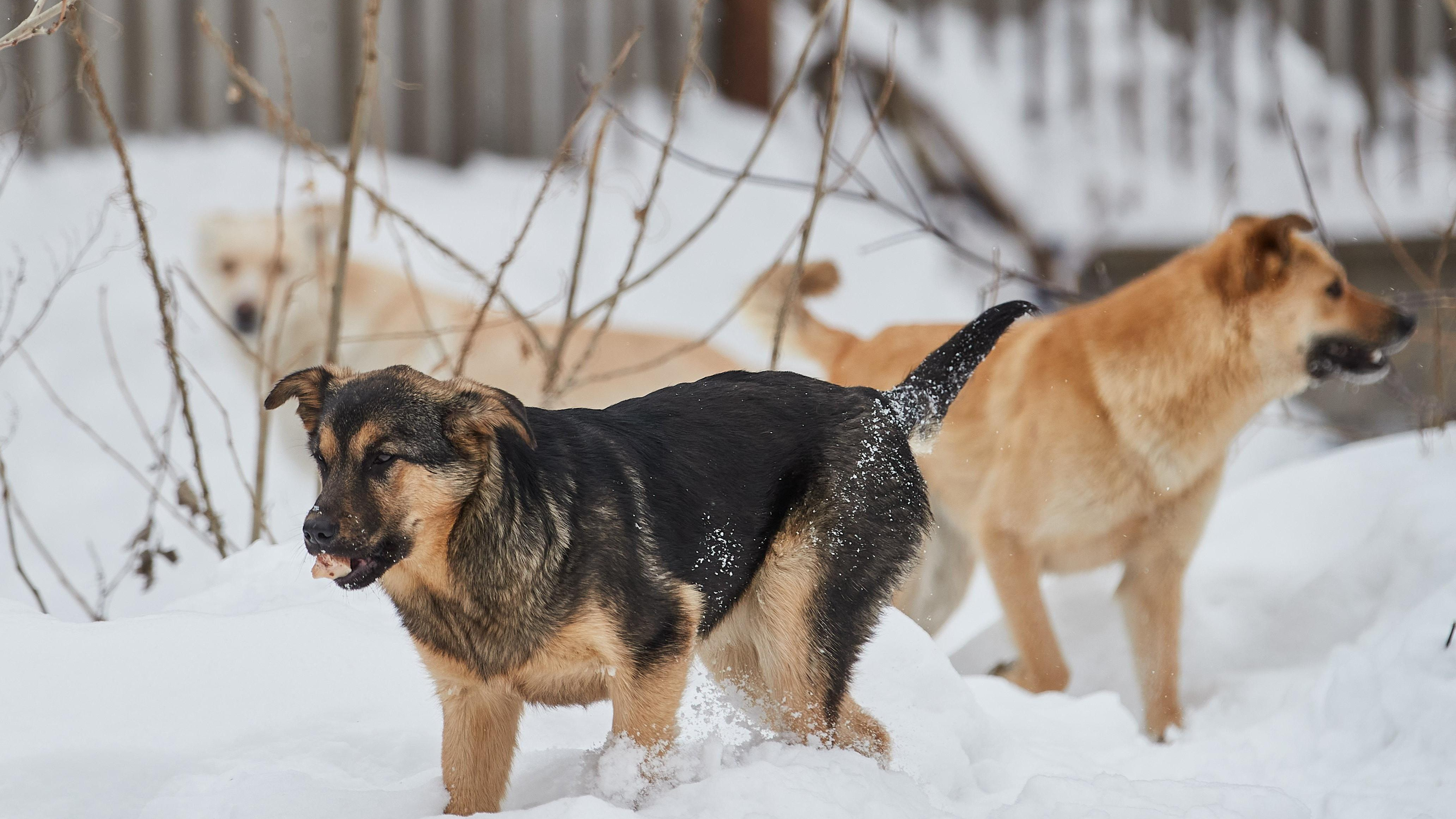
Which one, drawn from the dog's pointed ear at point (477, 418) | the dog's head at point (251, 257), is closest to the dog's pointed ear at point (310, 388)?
the dog's pointed ear at point (477, 418)

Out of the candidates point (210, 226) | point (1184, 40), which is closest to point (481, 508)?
point (210, 226)

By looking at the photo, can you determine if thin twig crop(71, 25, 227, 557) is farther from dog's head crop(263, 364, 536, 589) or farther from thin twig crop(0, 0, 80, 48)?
dog's head crop(263, 364, 536, 589)

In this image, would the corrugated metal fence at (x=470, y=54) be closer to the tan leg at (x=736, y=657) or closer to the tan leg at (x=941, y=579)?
the tan leg at (x=941, y=579)

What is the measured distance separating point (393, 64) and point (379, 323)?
296cm

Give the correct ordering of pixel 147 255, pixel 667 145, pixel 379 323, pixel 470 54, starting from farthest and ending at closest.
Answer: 1. pixel 470 54
2. pixel 379 323
3. pixel 667 145
4. pixel 147 255

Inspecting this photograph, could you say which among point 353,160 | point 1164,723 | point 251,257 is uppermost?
point 353,160

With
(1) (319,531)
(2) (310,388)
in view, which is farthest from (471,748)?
(2) (310,388)

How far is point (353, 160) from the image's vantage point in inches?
168

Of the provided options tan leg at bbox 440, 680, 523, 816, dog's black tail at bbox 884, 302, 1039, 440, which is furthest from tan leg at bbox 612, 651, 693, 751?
dog's black tail at bbox 884, 302, 1039, 440

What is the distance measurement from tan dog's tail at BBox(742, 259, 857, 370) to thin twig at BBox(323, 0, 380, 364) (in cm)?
152

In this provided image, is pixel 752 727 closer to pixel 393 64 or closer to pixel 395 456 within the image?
pixel 395 456

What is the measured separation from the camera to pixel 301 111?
27.2 ft

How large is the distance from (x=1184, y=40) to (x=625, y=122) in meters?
6.79

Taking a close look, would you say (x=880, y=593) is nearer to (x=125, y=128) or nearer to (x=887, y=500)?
(x=887, y=500)
